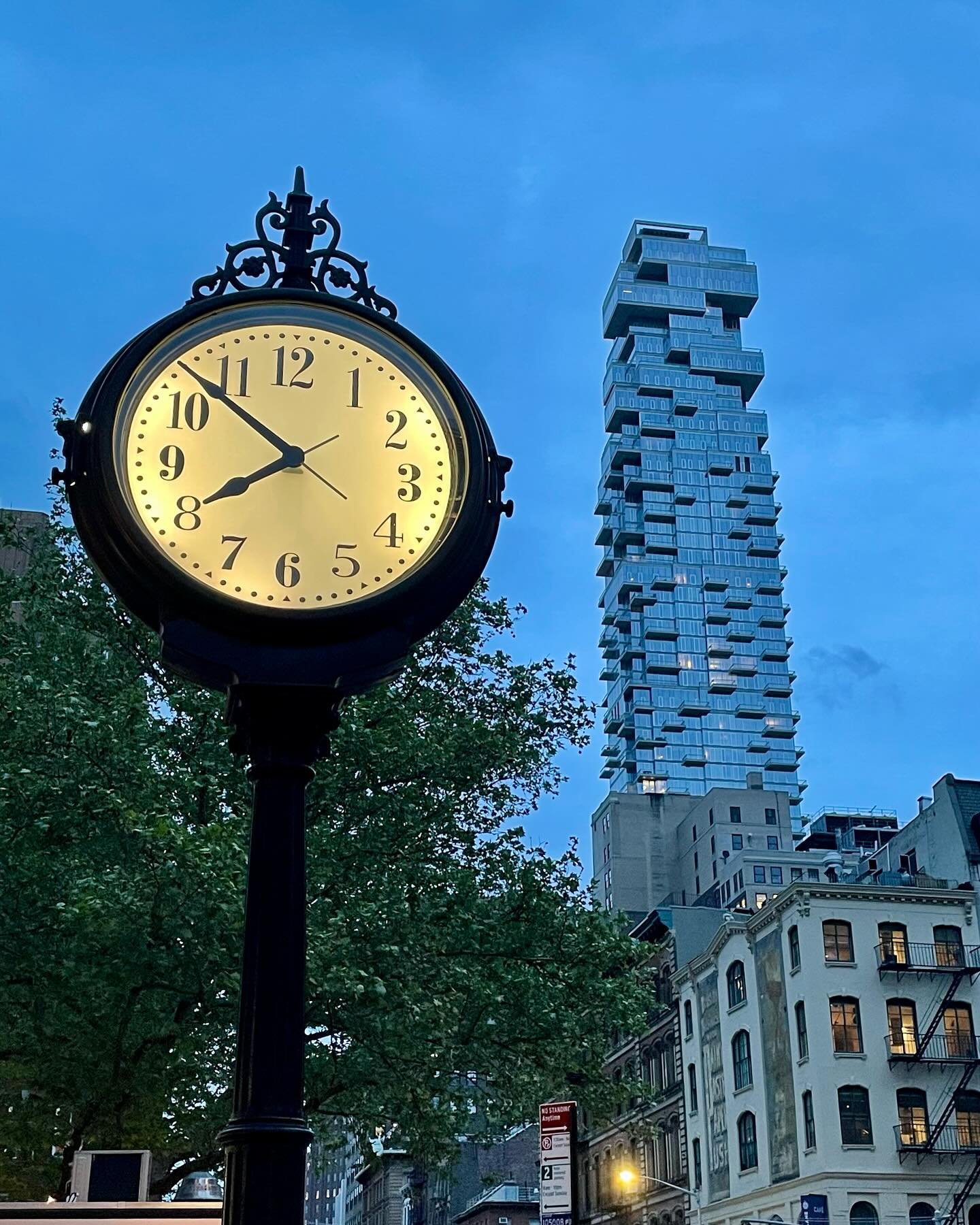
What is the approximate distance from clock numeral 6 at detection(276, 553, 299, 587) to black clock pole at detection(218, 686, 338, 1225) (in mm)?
258

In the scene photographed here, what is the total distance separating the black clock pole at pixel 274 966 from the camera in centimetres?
284

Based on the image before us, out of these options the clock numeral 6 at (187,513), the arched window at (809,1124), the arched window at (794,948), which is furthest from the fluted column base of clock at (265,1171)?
the arched window at (794,948)

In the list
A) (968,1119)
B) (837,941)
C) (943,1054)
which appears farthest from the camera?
(837,941)

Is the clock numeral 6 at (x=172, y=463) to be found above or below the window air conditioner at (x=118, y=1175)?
above

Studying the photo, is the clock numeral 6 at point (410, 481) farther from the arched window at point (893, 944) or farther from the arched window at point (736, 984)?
the arched window at point (736, 984)

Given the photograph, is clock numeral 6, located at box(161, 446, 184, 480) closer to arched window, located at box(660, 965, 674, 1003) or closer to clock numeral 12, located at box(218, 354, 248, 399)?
clock numeral 12, located at box(218, 354, 248, 399)

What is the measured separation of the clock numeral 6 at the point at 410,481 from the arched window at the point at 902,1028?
4929 cm

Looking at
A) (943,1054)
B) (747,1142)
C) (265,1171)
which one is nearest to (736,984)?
(747,1142)

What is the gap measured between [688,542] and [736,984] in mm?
124194

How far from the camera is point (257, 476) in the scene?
342 cm

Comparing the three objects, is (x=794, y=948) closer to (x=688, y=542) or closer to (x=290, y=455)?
(x=290, y=455)

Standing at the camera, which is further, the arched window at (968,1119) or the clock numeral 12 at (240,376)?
the arched window at (968,1119)

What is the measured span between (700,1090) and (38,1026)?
44.7 meters

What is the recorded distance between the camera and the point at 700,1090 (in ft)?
190
